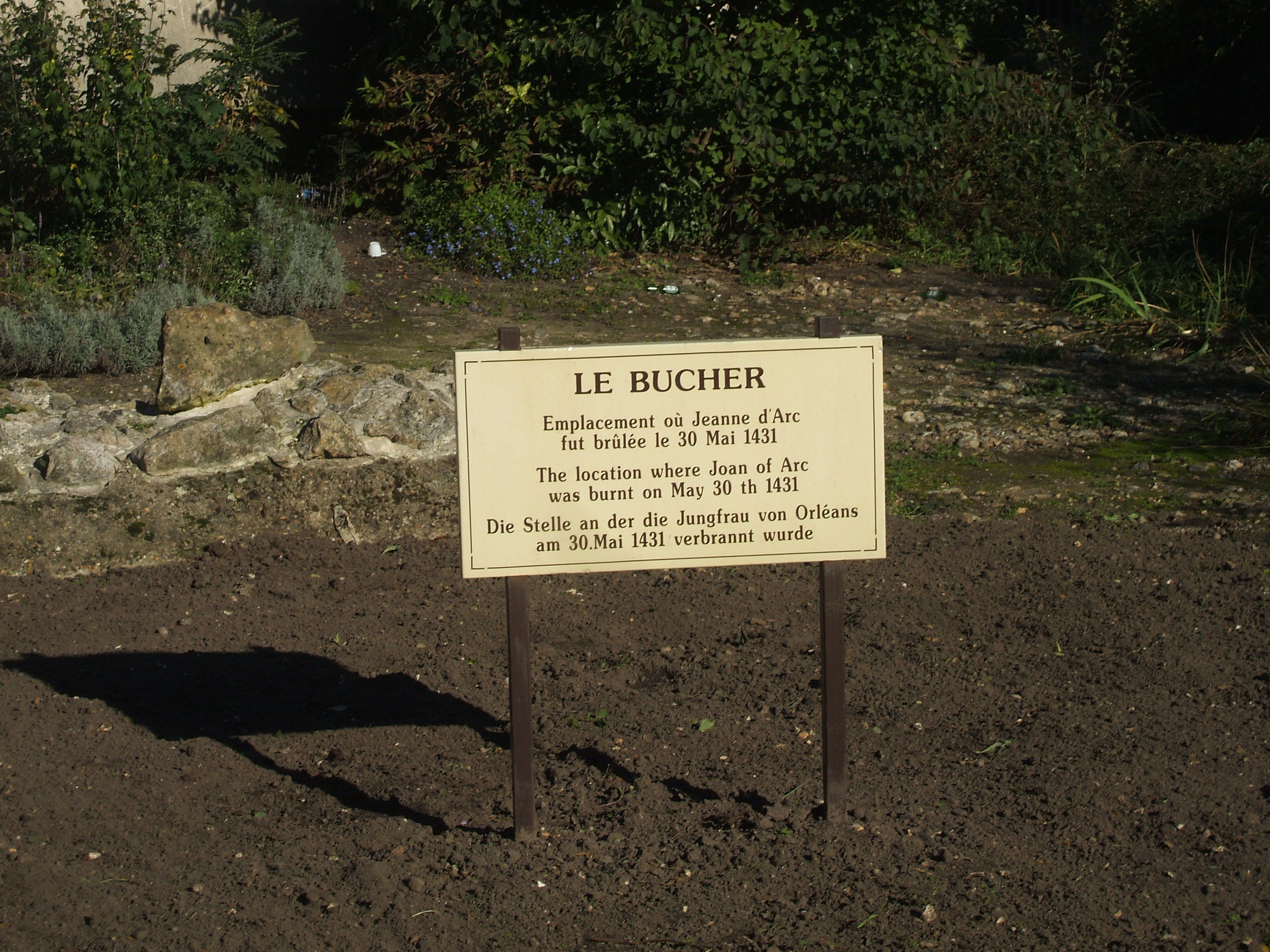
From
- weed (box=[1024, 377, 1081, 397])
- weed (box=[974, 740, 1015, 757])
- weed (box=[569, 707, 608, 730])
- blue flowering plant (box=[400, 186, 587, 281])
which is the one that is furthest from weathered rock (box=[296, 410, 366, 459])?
blue flowering plant (box=[400, 186, 587, 281])

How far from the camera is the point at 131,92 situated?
27.8 ft

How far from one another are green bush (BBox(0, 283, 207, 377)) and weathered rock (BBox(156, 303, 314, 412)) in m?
1.29

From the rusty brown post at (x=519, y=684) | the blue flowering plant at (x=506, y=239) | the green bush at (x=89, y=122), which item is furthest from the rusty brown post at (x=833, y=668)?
the green bush at (x=89, y=122)

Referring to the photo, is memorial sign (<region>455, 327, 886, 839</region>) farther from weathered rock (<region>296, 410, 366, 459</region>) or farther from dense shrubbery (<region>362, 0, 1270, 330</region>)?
dense shrubbery (<region>362, 0, 1270, 330</region>)

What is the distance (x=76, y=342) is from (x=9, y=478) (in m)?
1.89

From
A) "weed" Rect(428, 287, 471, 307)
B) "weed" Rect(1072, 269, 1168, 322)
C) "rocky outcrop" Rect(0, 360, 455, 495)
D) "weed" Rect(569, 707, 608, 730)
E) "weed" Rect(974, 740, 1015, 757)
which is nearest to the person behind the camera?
"weed" Rect(974, 740, 1015, 757)

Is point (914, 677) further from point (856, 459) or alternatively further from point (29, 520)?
point (29, 520)

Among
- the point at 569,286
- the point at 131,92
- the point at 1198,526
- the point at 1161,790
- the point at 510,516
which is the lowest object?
the point at 1161,790

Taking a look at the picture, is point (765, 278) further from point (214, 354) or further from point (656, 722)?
point (656, 722)

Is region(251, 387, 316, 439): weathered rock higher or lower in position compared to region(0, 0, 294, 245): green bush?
lower

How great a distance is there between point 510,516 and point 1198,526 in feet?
11.0

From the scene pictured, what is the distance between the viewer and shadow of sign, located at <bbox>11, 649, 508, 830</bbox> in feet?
12.5

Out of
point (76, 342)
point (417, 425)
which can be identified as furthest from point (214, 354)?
point (76, 342)

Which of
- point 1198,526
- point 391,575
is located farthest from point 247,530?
point 1198,526
